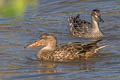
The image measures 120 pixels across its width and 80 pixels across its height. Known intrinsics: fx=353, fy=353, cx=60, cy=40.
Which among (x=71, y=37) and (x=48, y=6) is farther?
(x=48, y=6)

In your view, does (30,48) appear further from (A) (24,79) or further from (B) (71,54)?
(A) (24,79)

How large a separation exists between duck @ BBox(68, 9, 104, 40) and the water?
258 millimetres

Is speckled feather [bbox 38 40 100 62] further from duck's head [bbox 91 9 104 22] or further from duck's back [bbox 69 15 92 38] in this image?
duck's head [bbox 91 9 104 22]

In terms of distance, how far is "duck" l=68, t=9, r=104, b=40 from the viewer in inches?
442

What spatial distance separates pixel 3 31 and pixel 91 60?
3966mm

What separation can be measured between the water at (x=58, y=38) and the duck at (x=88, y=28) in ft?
0.85

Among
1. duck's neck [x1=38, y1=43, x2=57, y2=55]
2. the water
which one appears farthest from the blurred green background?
duck's neck [x1=38, y1=43, x2=57, y2=55]

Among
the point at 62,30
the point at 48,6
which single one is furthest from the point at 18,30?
the point at 48,6

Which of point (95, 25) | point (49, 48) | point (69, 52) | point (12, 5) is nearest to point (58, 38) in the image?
point (95, 25)

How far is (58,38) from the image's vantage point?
10828 millimetres

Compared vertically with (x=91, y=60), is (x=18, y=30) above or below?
above

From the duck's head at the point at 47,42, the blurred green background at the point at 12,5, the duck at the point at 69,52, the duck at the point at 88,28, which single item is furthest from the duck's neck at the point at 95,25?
the blurred green background at the point at 12,5

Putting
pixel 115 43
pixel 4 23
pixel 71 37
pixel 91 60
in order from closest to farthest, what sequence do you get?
pixel 91 60
pixel 115 43
pixel 71 37
pixel 4 23

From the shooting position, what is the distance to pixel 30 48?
1002 centimetres
